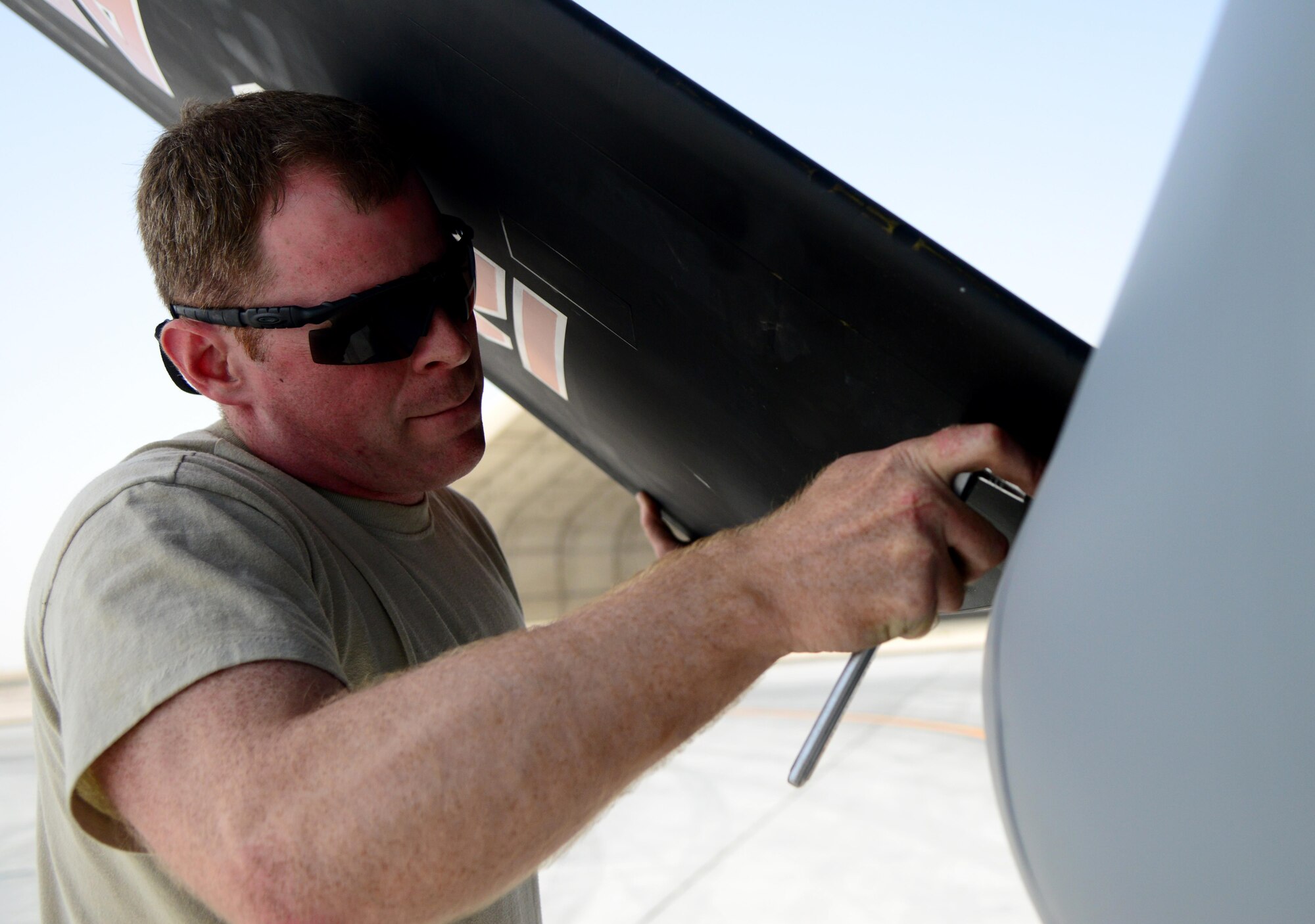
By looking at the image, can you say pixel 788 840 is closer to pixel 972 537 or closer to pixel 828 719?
pixel 828 719

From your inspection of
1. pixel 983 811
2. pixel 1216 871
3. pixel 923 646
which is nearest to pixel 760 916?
pixel 983 811

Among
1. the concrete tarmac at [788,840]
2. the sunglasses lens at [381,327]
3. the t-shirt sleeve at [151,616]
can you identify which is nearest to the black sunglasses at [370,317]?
the sunglasses lens at [381,327]

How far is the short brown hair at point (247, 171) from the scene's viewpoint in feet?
3.52

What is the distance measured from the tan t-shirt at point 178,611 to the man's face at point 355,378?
52mm

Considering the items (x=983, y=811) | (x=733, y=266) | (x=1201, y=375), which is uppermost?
(x=1201, y=375)

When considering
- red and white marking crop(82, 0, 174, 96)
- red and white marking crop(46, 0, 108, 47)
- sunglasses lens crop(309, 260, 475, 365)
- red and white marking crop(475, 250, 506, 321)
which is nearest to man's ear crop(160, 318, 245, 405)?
sunglasses lens crop(309, 260, 475, 365)

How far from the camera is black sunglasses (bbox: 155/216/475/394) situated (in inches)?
42.2

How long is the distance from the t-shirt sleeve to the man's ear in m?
0.36

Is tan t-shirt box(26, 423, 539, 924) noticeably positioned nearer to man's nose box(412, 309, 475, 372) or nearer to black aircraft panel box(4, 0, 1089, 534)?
man's nose box(412, 309, 475, 372)

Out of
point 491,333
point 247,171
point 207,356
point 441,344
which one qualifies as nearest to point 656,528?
point 491,333

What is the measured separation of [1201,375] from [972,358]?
36 centimetres

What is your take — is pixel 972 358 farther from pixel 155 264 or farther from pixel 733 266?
pixel 155 264

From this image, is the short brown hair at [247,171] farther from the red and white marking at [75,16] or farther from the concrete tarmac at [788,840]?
the concrete tarmac at [788,840]

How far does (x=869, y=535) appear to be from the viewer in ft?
2.35
